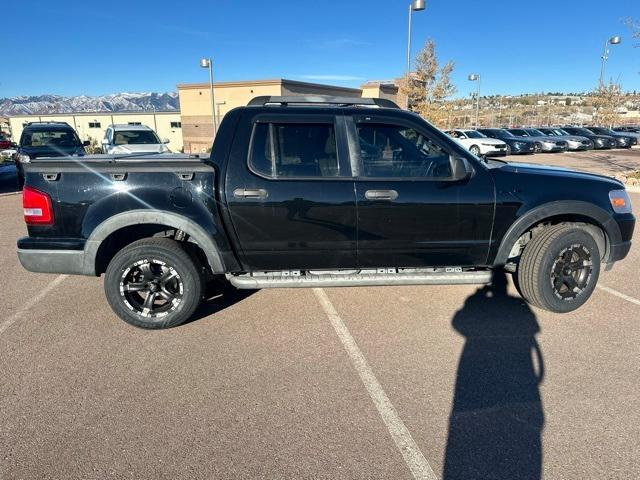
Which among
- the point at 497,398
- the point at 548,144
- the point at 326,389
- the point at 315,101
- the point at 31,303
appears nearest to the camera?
the point at 497,398

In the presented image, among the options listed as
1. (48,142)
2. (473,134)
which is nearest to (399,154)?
(48,142)

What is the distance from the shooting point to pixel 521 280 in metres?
4.07

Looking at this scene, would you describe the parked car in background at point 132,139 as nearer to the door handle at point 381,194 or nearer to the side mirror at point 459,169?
the door handle at point 381,194

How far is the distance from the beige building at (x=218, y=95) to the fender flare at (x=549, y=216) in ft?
111

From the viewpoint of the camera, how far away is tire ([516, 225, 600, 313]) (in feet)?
12.9

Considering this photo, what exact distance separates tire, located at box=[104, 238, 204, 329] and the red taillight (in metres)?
0.63

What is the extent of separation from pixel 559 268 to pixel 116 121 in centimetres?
5603

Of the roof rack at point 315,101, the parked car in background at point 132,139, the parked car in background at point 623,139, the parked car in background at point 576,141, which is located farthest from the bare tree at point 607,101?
the roof rack at point 315,101

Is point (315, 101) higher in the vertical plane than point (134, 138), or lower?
lower

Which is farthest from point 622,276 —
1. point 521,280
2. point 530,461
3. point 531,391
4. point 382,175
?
point 530,461

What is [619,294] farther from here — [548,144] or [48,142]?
[548,144]

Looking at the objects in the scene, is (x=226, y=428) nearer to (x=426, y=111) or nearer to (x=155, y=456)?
(x=155, y=456)

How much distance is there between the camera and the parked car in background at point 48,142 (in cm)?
1171

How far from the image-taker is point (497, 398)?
2.84 meters
